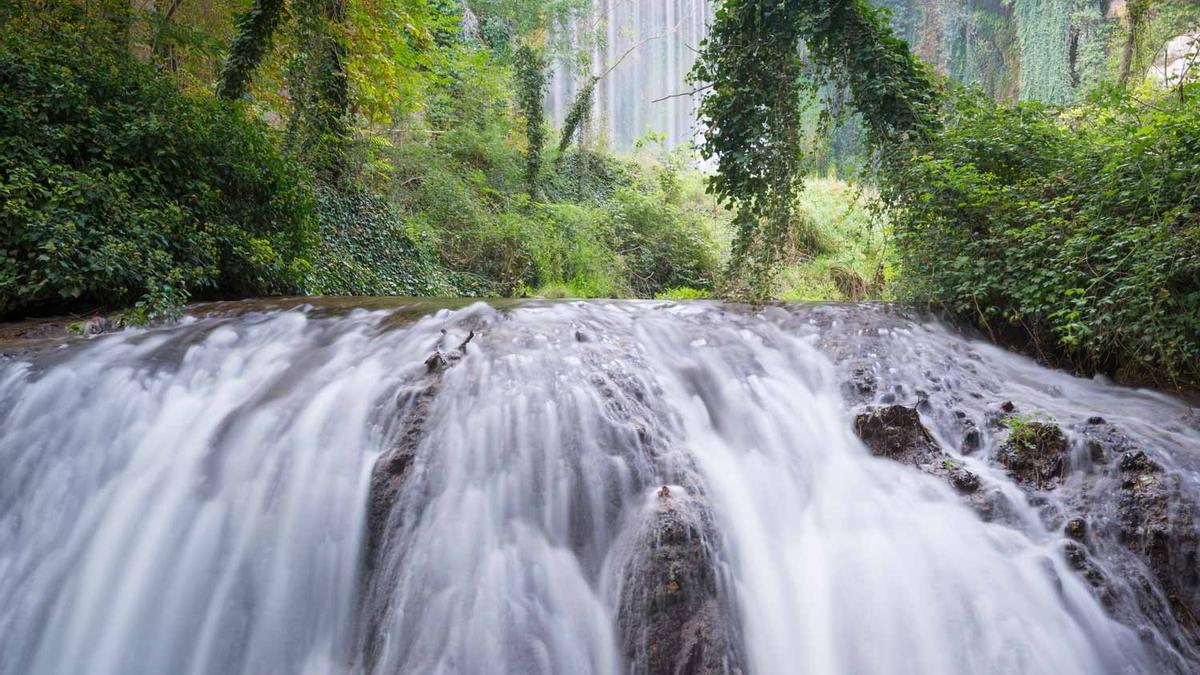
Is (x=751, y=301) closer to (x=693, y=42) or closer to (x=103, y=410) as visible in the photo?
(x=103, y=410)

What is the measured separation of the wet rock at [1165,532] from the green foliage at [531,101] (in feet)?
46.0

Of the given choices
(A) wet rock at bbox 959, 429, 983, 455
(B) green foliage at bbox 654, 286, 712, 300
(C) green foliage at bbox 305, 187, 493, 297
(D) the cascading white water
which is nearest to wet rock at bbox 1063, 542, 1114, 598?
(A) wet rock at bbox 959, 429, 983, 455

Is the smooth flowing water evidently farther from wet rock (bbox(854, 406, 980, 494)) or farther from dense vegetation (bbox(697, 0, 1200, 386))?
dense vegetation (bbox(697, 0, 1200, 386))

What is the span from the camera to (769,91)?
7977 mm

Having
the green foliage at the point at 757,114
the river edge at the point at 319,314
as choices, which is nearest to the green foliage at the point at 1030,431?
the river edge at the point at 319,314

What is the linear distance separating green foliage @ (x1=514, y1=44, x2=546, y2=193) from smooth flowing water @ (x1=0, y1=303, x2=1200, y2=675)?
12176 mm

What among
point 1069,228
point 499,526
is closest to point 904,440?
point 1069,228

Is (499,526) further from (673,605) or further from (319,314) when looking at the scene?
(319,314)

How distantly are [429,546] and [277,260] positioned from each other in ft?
14.5

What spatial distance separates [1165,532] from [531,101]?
50.9ft

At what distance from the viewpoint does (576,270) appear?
12.9 metres

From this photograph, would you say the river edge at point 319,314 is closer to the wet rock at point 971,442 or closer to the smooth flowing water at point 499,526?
the smooth flowing water at point 499,526

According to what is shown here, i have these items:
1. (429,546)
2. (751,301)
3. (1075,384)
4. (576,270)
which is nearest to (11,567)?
(429,546)

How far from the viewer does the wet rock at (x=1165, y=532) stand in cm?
292
